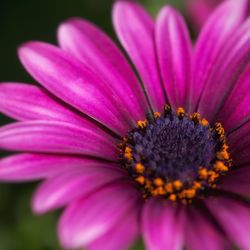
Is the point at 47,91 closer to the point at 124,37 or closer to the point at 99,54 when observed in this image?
the point at 99,54

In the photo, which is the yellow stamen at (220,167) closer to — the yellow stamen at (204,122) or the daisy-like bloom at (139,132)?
the daisy-like bloom at (139,132)

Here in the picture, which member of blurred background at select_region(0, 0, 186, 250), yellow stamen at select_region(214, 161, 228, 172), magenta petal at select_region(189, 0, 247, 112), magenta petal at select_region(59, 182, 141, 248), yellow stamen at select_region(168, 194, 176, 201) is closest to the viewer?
magenta petal at select_region(59, 182, 141, 248)

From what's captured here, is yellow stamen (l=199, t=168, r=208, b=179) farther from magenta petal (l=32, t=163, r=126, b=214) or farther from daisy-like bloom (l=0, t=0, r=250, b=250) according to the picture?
magenta petal (l=32, t=163, r=126, b=214)

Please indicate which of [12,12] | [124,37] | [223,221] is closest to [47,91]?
[124,37]

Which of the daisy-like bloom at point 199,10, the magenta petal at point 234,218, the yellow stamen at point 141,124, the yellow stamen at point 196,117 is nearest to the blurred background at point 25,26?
the daisy-like bloom at point 199,10

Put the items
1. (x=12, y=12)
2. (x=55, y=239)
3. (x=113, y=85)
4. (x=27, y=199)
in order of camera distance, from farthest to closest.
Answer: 1. (x=12, y=12)
2. (x=27, y=199)
3. (x=55, y=239)
4. (x=113, y=85)

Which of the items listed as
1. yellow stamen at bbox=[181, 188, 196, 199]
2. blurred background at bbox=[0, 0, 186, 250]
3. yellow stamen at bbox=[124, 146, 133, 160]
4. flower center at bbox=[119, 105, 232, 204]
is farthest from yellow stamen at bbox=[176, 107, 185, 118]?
blurred background at bbox=[0, 0, 186, 250]

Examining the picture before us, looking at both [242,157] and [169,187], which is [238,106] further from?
[169,187]

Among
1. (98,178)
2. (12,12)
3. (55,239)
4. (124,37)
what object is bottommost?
(55,239)
